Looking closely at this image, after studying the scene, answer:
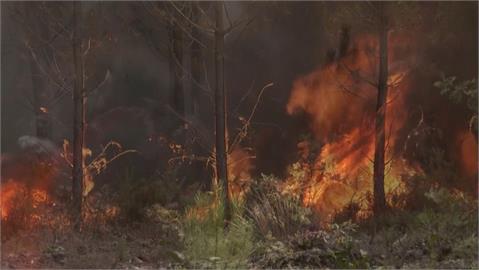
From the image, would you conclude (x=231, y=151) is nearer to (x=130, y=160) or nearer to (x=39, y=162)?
(x=130, y=160)

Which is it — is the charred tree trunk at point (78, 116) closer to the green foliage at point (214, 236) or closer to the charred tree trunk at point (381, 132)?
the green foliage at point (214, 236)

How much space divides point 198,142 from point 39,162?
262 centimetres

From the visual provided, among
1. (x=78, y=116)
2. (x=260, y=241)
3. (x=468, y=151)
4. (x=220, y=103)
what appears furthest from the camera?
(x=468, y=151)

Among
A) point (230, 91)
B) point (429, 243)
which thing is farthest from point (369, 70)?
point (429, 243)

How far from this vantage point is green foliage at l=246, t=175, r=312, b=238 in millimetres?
7391

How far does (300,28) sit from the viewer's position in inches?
366

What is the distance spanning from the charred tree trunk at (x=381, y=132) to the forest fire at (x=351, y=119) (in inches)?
4.9

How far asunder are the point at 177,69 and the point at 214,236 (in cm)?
350

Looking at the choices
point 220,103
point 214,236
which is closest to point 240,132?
point 220,103

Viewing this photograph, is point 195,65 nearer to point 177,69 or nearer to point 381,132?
point 177,69

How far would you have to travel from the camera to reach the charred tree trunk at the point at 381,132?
820 centimetres

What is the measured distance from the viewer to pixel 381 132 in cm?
820

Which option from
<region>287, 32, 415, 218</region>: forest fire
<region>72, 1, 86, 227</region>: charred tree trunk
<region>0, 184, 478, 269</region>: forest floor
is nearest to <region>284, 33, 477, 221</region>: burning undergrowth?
<region>287, 32, 415, 218</region>: forest fire

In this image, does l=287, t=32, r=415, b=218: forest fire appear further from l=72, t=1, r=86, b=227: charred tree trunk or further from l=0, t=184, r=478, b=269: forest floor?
l=72, t=1, r=86, b=227: charred tree trunk
